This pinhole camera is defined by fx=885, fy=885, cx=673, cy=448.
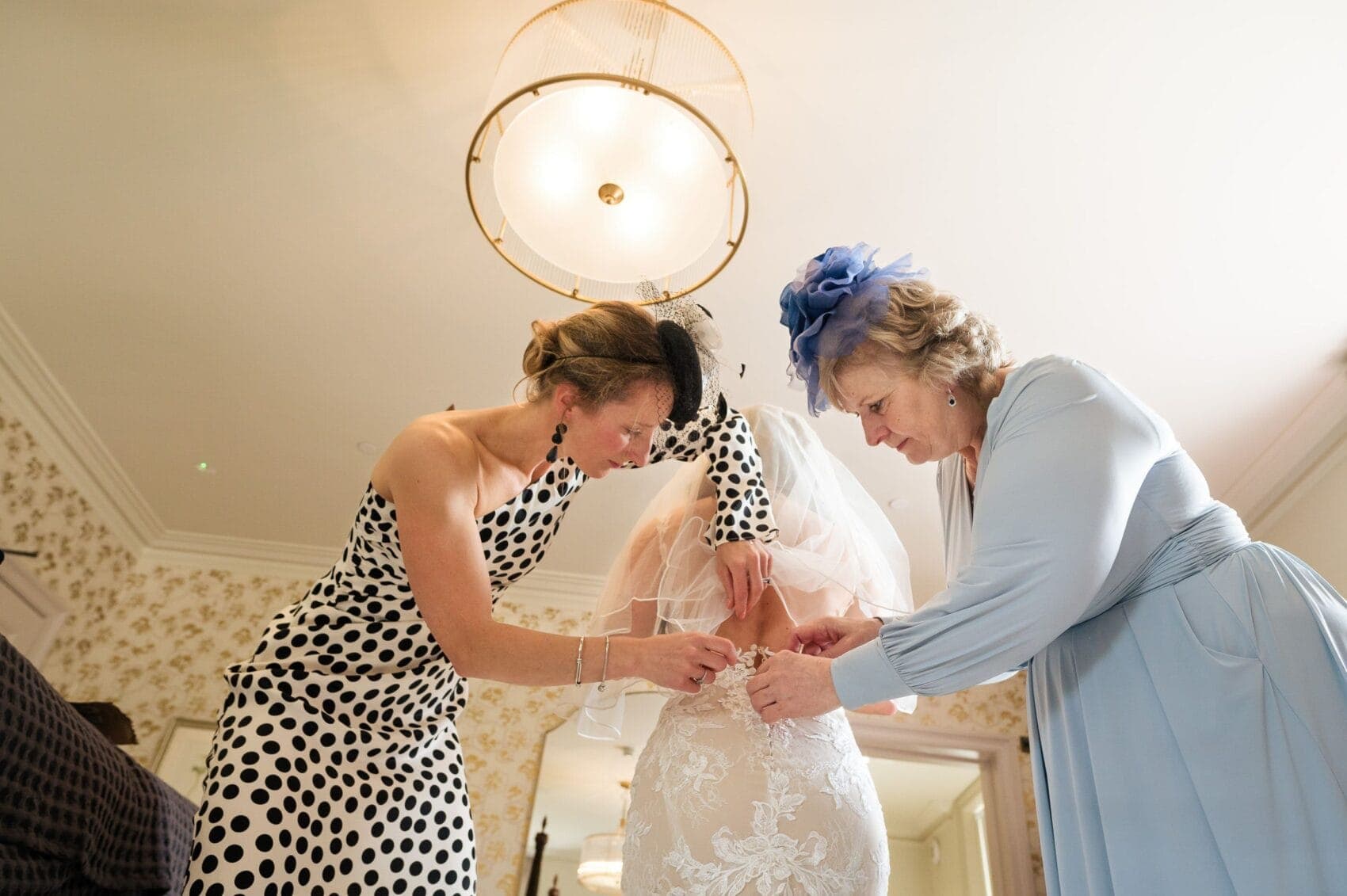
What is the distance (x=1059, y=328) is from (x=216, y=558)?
4304 millimetres

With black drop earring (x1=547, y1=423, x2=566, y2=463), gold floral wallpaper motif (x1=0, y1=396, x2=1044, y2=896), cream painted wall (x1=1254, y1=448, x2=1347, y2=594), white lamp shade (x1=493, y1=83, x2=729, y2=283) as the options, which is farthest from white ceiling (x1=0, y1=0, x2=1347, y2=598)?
black drop earring (x1=547, y1=423, x2=566, y2=463)

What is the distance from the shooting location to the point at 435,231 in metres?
2.92

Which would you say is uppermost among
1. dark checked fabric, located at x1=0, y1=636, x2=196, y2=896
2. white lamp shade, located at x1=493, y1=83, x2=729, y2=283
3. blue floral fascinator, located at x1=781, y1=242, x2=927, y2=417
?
white lamp shade, located at x1=493, y1=83, x2=729, y2=283

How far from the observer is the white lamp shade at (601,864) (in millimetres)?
4074

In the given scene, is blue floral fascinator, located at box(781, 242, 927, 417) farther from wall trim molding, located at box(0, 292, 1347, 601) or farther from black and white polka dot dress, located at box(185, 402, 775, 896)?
wall trim molding, located at box(0, 292, 1347, 601)

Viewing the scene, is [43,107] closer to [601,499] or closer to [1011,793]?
[601,499]

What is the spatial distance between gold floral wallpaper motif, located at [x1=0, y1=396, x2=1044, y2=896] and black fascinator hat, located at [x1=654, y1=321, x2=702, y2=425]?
125 inches

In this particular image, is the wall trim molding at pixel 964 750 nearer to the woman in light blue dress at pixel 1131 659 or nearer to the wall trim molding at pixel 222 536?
the wall trim molding at pixel 222 536

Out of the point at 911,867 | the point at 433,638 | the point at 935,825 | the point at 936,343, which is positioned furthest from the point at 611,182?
the point at 911,867

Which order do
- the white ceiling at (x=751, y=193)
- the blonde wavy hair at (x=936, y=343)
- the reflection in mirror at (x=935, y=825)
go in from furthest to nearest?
the reflection in mirror at (x=935, y=825) → the white ceiling at (x=751, y=193) → the blonde wavy hair at (x=936, y=343)

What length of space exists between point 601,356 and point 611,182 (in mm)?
619

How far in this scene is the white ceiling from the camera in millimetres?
2283

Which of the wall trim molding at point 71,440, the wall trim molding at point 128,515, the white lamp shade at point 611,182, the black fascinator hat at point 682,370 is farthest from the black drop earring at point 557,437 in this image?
the wall trim molding at point 71,440

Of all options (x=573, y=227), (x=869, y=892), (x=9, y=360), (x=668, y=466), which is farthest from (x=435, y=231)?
(x=869, y=892)
